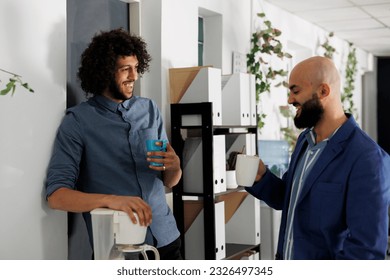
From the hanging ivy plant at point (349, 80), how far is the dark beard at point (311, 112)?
15.9ft

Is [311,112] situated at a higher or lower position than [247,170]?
higher

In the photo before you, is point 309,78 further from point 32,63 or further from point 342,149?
point 32,63

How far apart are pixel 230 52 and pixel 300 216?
86.9 inches

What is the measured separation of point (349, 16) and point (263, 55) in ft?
4.41

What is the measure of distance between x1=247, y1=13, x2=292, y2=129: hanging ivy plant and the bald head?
218cm

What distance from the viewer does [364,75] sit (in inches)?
325

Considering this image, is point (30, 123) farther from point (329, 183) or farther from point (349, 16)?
point (349, 16)

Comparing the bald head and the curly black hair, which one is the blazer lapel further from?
the curly black hair

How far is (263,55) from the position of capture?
453 centimetres

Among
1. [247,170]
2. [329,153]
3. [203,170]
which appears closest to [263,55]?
[203,170]

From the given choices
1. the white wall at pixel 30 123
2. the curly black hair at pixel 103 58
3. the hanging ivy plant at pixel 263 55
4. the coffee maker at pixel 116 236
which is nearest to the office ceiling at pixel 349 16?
the hanging ivy plant at pixel 263 55

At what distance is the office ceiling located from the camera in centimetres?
483

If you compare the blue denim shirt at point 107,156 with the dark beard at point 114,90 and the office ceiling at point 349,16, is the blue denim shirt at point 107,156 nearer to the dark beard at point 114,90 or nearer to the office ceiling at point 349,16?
the dark beard at point 114,90
